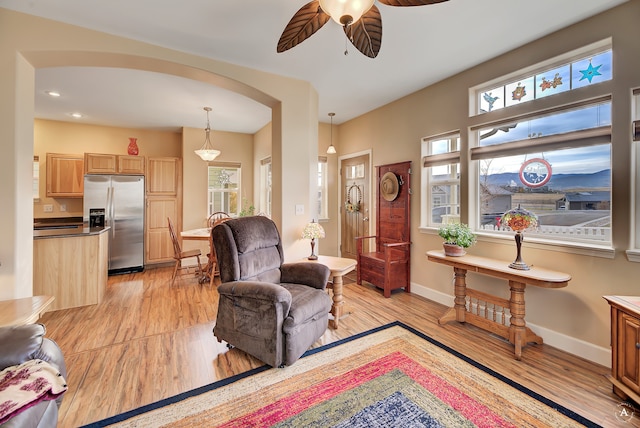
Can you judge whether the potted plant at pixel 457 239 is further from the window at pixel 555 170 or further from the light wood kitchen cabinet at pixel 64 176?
the light wood kitchen cabinet at pixel 64 176

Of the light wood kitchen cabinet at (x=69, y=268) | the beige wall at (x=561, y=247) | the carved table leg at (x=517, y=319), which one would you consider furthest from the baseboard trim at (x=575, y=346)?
the light wood kitchen cabinet at (x=69, y=268)

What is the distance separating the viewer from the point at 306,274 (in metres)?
2.73

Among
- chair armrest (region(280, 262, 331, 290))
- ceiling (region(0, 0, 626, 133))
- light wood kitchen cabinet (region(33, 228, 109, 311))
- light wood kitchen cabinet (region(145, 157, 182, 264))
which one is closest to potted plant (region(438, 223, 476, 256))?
chair armrest (region(280, 262, 331, 290))

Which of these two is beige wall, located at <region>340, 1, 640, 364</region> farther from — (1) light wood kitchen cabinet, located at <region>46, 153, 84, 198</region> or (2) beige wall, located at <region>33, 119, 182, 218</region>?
(1) light wood kitchen cabinet, located at <region>46, 153, 84, 198</region>

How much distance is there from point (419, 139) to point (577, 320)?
2594mm

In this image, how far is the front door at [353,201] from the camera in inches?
192

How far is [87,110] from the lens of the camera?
4.51 m

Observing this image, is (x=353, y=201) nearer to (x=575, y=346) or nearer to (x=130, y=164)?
(x=575, y=346)

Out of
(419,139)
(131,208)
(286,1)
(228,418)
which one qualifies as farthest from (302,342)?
(131,208)

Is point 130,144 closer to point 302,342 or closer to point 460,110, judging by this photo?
point 302,342

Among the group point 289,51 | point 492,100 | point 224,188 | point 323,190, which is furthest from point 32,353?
point 224,188

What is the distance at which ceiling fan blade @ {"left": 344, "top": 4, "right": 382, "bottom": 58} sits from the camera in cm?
171

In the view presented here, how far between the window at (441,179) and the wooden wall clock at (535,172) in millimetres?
719

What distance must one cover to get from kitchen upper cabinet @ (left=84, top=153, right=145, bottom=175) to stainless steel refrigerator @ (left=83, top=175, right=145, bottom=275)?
0.62 ft
